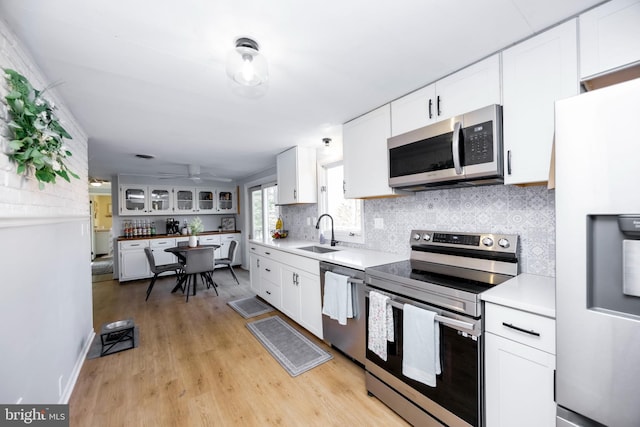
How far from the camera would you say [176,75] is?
1703mm

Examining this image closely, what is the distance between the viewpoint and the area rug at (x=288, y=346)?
89.7 inches

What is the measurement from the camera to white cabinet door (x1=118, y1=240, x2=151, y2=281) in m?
5.07

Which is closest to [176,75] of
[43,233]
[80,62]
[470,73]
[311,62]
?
[80,62]

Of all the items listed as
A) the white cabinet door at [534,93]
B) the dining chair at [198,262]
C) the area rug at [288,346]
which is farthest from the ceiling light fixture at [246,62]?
the dining chair at [198,262]

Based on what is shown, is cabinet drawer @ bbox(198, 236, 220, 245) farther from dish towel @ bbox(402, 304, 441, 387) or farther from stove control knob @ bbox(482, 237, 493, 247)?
stove control knob @ bbox(482, 237, 493, 247)

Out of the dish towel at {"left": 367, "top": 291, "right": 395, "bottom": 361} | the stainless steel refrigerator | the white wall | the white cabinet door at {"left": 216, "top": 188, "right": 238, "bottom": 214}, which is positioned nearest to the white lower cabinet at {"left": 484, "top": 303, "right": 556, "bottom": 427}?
the stainless steel refrigerator

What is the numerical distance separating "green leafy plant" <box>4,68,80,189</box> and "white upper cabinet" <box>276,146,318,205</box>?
2.35m

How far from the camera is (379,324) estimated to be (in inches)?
69.8

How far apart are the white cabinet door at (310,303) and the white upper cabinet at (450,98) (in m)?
1.58

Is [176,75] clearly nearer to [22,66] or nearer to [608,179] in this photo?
[22,66]

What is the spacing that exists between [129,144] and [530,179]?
402 centimetres

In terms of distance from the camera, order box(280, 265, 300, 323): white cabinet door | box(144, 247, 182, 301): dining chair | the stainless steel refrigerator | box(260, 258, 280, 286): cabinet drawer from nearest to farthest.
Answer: the stainless steel refrigerator → box(280, 265, 300, 323): white cabinet door → box(260, 258, 280, 286): cabinet drawer → box(144, 247, 182, 301): dining chair

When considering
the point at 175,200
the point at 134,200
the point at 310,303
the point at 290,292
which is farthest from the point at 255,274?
the point at 134,200

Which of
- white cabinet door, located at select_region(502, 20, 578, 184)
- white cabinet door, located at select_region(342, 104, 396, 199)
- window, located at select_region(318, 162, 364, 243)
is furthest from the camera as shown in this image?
window, located at select_region(318, 162, 364, 243)
